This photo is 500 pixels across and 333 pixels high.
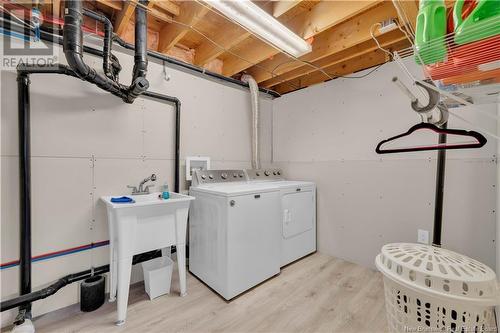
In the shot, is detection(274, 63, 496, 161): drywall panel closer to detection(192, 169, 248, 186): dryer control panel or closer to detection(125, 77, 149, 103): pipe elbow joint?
Result: detection(192, 169, 248, 186): dryer control panel

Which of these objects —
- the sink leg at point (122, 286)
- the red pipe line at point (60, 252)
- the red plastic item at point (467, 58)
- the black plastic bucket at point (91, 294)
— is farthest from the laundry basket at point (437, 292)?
the red pipe line at point (60, 252)

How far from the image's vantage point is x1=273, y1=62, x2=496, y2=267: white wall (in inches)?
67.1

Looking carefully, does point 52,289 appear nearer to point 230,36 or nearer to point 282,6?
point 230,36

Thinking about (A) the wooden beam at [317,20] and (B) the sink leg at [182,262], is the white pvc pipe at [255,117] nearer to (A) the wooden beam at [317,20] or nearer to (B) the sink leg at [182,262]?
(A) the wooden beam at [317,20]

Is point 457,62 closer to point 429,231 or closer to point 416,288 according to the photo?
point 416,288

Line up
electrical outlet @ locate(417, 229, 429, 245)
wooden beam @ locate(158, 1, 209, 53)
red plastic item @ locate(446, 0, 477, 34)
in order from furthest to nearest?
electrical outlet @ locate(417, 229, 429, 245)
wooden beam @ locate(158, 1, 209, 53)
red plastic item @ locate(446, 0, 477, 34)

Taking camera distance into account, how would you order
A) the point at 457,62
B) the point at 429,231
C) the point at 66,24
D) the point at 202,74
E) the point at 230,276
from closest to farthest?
1. the point at 457,62
2. the point at 66,24
3. the point at 230,276
4. the point at 429,231
5. the point at 202,74

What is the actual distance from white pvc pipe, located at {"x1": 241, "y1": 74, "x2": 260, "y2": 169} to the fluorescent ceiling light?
846 millimetres

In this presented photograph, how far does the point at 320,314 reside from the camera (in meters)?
1.58

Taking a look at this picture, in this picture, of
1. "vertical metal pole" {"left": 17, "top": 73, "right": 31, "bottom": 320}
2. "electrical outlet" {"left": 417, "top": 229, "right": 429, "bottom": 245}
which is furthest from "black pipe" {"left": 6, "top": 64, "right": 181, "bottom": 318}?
"electrical outlet" {"left": 417, "top": 229, "right": 429, "bottom": 245}

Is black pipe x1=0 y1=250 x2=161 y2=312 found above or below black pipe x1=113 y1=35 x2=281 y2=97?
below

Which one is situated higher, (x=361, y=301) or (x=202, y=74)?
(x=202, y=74)

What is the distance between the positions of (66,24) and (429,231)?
320 cm

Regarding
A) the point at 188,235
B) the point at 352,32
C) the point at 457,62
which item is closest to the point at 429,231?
the point at 457,62
